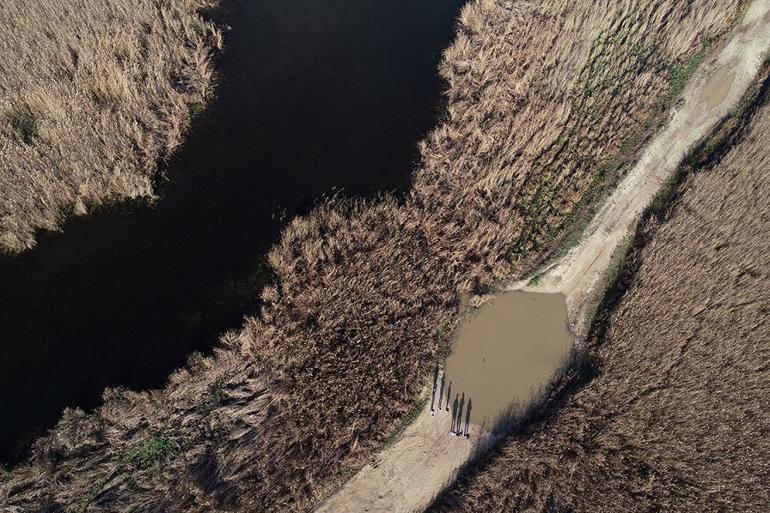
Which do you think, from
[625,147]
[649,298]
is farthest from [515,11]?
[649,298]

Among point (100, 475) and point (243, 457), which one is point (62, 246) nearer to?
point (100, 475)

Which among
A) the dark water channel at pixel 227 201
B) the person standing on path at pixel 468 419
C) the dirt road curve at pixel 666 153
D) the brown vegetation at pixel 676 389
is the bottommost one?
the brown vegetation at pixel 676 389

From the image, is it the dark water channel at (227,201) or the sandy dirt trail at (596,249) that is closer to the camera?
the sandy dirt trail at (596,249)

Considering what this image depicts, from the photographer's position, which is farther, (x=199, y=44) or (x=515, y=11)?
(x=515, y=11)

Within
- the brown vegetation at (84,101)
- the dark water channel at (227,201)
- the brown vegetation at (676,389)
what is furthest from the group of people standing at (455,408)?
the brown vegetation at (84,101)

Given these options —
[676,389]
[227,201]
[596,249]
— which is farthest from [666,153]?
[227,201]

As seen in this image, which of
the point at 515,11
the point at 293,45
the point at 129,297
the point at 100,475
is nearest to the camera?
the point at 100,475

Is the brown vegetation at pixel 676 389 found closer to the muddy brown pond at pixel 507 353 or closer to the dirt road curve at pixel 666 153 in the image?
the dirt road curve at pixel 666 153
